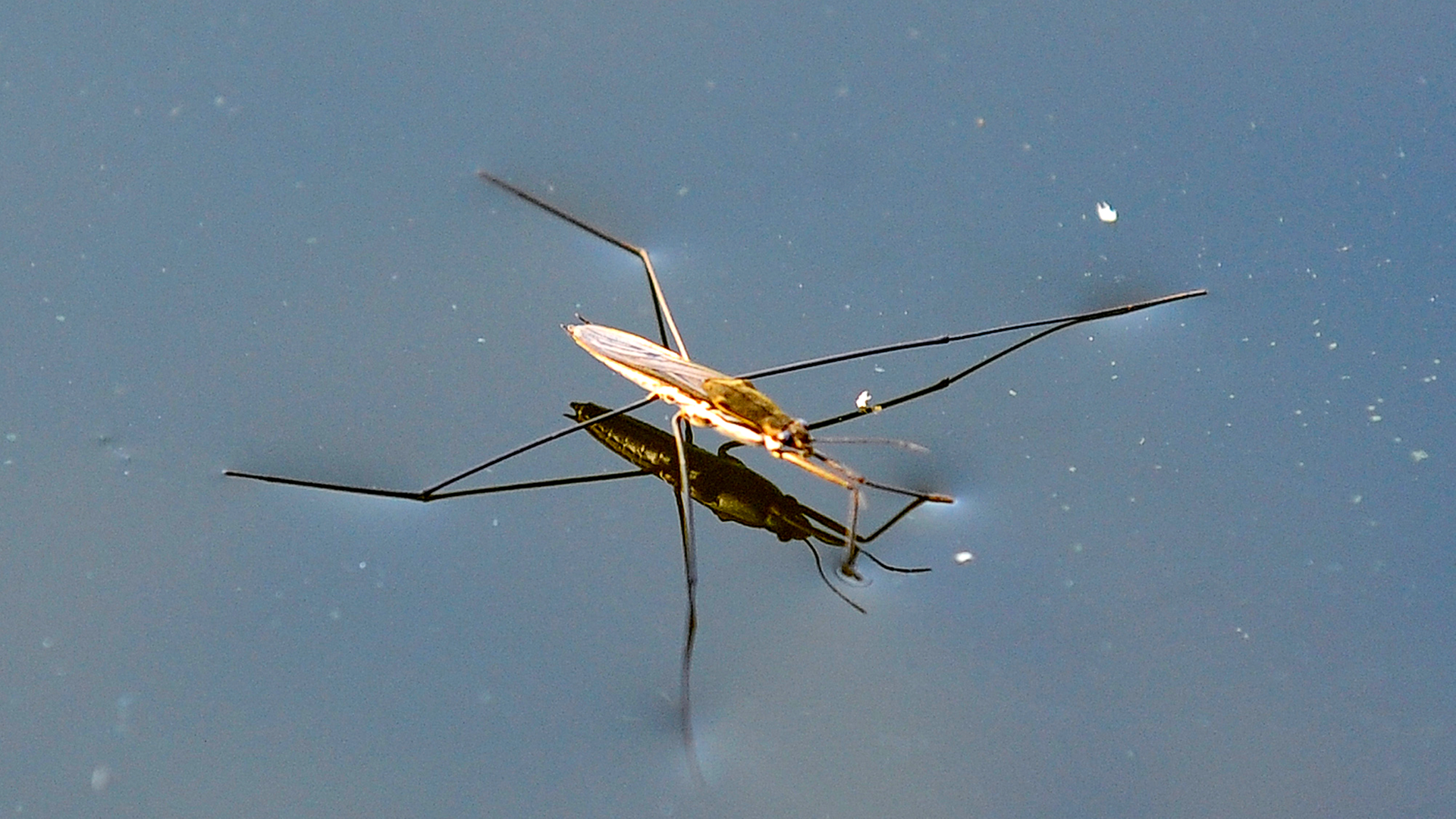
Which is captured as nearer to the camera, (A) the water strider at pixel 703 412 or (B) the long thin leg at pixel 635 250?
(A) the water strider at pixel 703 412

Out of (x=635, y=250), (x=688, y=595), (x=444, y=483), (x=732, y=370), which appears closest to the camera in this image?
(x=688, y=595)

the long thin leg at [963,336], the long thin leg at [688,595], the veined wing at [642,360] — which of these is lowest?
the long thin leg at [688,595]

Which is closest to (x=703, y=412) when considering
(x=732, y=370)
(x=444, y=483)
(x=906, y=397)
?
(x=732, y=370)

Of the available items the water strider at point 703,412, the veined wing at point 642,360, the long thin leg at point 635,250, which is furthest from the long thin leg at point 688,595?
the long thin leg at point 635,250

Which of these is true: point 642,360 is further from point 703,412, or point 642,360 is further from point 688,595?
point 688,595

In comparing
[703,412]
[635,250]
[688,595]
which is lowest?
[688,595]

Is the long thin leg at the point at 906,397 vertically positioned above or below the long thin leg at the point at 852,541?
above

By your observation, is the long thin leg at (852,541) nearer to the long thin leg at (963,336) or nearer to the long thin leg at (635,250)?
the long thin leg at (963,336)
